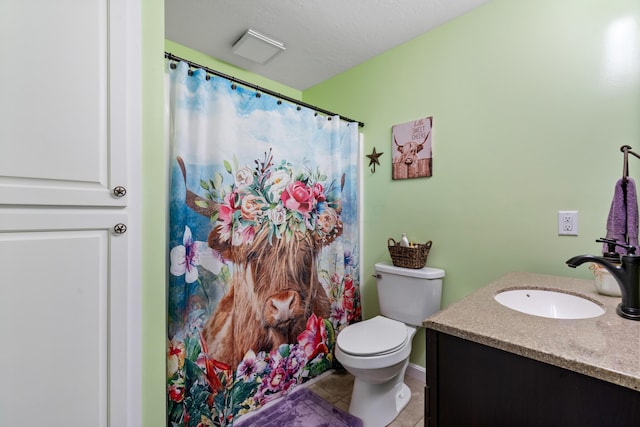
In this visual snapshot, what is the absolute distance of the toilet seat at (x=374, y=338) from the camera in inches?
52.9

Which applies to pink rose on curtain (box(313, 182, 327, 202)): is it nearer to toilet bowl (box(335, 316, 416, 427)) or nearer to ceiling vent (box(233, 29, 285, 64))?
toilet bowl (box(335, 316, 416, 427))

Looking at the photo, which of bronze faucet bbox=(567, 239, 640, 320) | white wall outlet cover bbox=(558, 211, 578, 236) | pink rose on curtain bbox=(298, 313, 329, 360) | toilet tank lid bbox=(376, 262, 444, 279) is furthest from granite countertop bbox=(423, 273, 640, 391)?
pink rose on curtain bbox=(298, 313, 329, 360)

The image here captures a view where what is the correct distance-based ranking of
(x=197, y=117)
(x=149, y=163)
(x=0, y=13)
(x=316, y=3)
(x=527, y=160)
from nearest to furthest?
(x=0, y=13) < (x=149, y=163) < (x=197, y=117) < (x=527, y=160) < (x=316, y=3)

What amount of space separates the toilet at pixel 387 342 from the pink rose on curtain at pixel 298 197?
633 mm

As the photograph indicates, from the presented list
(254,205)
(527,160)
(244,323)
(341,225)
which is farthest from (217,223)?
(527,160)

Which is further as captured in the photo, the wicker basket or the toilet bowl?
the wicker basket

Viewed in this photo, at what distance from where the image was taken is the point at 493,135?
1.53m

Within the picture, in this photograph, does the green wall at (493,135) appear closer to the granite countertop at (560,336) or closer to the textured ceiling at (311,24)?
the textured ceiling at (311,24)

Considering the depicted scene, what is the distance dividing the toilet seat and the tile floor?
42 centimetres

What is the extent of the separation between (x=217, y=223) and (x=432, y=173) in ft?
4.38

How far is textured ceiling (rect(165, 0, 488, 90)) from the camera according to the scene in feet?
5.08

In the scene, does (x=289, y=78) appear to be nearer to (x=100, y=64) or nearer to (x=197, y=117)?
(x=197, y=117)

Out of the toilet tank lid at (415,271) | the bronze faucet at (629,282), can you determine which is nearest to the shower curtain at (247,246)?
the toilet tank lid at (415,271)

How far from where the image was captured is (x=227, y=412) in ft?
4.46
